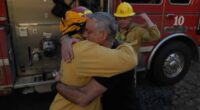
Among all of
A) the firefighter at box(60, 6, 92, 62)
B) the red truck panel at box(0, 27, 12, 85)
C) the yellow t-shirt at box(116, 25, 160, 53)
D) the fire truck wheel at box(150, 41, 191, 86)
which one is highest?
the firefighter at box(60, 6, 92, 62)

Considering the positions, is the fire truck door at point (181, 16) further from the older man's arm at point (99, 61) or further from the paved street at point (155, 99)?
the older man's arm at point (99, 61)

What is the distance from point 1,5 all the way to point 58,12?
830mm

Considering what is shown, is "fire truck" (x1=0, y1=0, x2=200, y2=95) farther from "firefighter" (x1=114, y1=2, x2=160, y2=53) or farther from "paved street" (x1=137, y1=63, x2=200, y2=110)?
"firefighter" (x1=114, y1=2, x2=160, y2=53)

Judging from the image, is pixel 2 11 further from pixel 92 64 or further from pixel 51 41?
pixel 92 64

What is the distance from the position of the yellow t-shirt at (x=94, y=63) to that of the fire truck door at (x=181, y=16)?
9.99 feet

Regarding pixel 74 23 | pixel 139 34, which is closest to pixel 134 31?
pixel 139 34

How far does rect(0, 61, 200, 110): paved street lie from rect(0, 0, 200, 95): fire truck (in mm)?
229

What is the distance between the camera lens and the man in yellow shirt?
1.44 m

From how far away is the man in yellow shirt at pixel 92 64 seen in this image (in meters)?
1.44

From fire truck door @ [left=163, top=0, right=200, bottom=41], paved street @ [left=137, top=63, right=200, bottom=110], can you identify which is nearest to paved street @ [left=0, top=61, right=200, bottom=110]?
paved street @ [left=137, top=63, right=200, bottom=110]

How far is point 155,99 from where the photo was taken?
429 cm

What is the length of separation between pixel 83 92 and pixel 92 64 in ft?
0.69

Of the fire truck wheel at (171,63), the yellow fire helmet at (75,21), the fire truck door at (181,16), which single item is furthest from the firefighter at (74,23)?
the fire truck wheel at (171,63)

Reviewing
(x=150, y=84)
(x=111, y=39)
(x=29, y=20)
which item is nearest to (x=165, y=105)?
(x=150, y=84)
